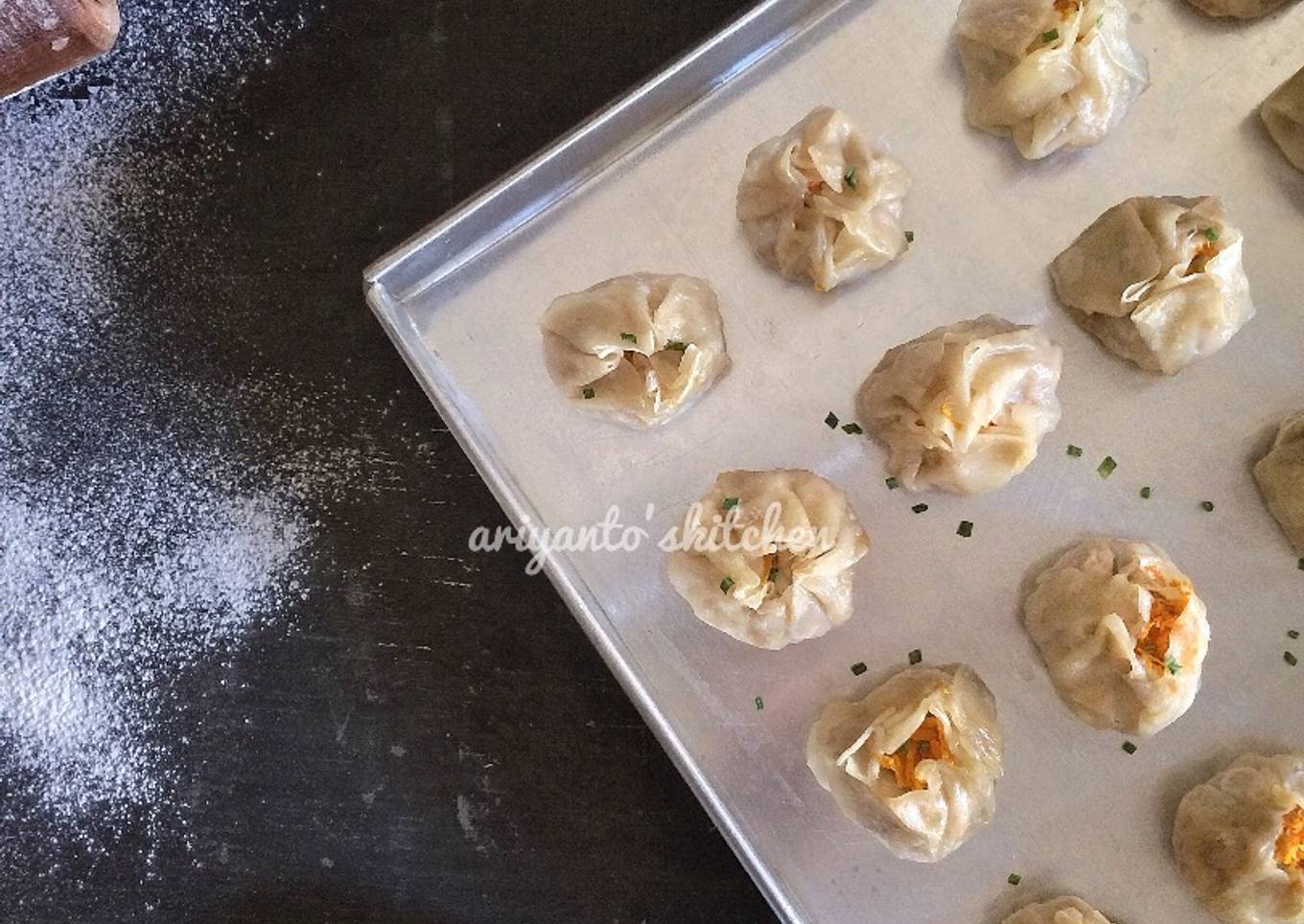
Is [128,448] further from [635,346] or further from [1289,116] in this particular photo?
[1289,116]

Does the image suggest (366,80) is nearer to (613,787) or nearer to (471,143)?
(471,143)

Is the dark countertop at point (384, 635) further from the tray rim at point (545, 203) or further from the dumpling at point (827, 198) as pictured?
the dumpling at point (827, 198)

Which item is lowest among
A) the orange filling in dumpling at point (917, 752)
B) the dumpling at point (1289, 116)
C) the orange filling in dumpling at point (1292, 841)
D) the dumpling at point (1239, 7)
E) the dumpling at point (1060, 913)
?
the orange filling in dumpling at point (1292, 841)

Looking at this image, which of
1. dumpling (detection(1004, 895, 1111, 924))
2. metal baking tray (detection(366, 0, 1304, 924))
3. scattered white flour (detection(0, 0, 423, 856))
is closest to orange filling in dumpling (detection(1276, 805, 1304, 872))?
metal baking tray (detection(366, 0, 1304, 924))

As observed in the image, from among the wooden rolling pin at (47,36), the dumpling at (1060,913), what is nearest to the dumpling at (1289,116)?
the dumpling at (1060,913)


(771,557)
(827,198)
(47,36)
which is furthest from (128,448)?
(827,198)

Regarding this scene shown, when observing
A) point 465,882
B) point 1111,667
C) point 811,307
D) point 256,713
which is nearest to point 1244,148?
point 811,307

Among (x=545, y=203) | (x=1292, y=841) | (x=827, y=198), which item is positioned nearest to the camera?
(x=1292, y=841)
